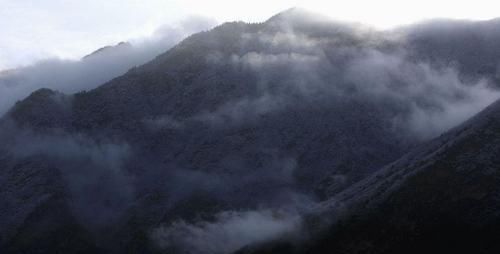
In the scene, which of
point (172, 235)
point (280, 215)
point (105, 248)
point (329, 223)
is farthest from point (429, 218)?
point (105, 248)

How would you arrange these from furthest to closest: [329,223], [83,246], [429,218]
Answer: [83,246], [329,223], [429,218]

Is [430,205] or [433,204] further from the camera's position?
[430,205]

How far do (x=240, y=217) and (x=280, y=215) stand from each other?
42.3 feet

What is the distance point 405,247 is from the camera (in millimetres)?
114750

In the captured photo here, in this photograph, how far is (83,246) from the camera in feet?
588

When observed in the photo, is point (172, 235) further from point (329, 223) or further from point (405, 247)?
point (405, 247)

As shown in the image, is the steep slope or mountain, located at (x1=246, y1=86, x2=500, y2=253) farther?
mountain, located at (x1=246, y1=86, x2=500, y2=253)

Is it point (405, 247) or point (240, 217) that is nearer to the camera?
point (405, 247)

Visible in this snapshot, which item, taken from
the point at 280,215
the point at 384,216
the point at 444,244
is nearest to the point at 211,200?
the point at 280,215

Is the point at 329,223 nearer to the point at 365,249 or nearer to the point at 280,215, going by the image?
the point at 365,249

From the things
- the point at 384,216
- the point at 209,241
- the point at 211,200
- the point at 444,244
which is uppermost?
the point at 211,200

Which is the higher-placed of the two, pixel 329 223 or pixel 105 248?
pixel 105 248

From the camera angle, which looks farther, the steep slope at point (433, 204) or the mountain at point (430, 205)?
the mountain at point (430, 205)

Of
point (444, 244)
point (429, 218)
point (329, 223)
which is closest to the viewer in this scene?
point (444, 244)
